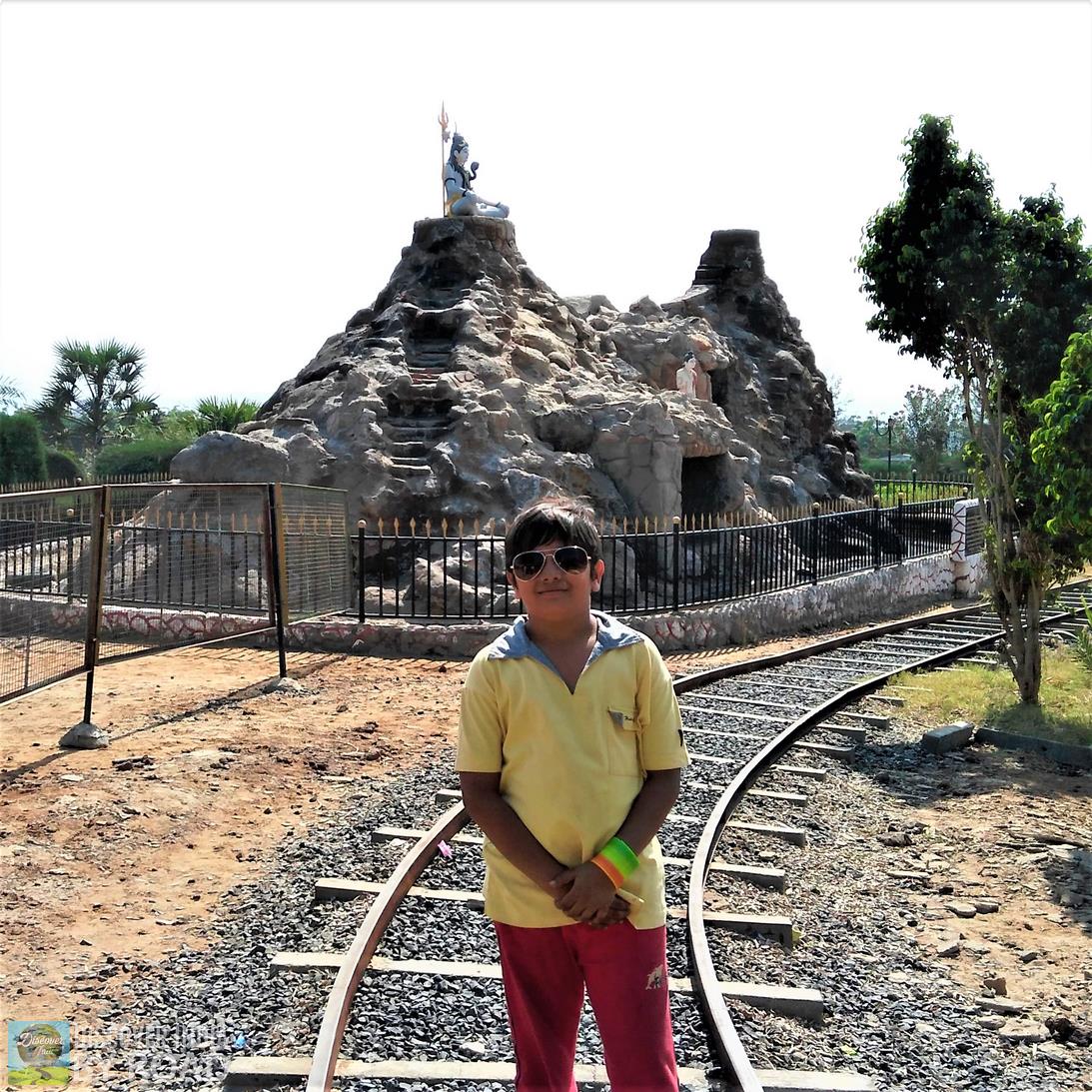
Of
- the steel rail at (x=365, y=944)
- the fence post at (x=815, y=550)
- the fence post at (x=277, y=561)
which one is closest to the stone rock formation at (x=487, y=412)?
the fence post at (x=815, y=550)

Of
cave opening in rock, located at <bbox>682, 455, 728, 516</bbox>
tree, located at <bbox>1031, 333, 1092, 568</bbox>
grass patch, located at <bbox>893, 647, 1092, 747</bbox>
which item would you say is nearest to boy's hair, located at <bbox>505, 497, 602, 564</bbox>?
tree, located at <bbox>1031, 333, 1092, 568</bbox>

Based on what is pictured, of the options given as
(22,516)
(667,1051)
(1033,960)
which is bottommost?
(1033,960)

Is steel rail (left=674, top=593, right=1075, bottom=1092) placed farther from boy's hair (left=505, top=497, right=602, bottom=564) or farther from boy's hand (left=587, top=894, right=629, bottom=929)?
boy's hair (left=505, top=497, right=602, bottom=564)

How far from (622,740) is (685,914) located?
288cm

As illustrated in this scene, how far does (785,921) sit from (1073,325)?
292 inches

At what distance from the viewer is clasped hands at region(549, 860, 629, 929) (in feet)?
8.89

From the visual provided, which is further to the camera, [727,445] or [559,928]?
[727,445]

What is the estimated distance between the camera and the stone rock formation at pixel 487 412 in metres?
17.4

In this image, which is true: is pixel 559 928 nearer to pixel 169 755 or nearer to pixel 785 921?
pixel 785 921

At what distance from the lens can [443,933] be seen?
5.19 meters

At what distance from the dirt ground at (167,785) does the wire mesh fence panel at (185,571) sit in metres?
0.72

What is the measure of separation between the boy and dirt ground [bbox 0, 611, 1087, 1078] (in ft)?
8.99

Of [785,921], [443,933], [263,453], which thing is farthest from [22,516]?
[263,453]

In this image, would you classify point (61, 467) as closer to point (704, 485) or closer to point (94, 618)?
point (704, 485)
